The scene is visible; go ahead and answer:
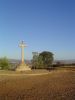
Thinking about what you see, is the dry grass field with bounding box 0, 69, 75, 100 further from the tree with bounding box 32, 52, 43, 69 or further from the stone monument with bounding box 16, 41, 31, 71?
the tree with bounding box 32, 52, 43, 69

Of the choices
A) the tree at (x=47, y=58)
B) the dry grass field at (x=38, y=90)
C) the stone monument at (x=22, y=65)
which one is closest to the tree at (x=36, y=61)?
the tree at (x=47, y=58)

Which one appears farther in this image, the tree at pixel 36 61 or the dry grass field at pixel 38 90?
the tree at pixel 36 61

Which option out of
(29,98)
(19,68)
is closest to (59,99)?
(29,98)

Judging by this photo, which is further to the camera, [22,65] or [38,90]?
[22,65]

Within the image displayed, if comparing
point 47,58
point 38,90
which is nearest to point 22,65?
point 38,90

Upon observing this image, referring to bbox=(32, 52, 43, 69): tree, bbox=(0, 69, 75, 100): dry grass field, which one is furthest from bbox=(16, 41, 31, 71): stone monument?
bbox=(32, 52, 43, 69): tree

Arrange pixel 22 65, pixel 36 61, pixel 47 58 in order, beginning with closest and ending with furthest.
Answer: pixel 22 65, pixel 36 61, pixel 47 58

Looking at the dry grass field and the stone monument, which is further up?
the stone monument

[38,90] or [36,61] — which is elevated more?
[36,61]

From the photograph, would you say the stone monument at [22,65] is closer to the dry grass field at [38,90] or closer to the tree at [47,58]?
the dry grass field at [38,90]

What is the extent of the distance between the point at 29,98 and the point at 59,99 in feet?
4.84

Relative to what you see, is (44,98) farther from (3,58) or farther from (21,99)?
(3,58)

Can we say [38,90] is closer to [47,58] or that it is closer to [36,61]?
[36,61]

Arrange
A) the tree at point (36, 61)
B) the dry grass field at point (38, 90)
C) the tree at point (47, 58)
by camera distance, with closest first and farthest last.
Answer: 1. the dry grass field at point (38, 90)
2. the tree at point (36, 61)
3. the tree at point (47, 58)
